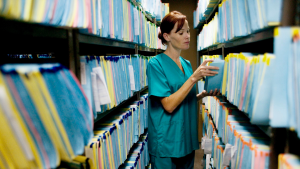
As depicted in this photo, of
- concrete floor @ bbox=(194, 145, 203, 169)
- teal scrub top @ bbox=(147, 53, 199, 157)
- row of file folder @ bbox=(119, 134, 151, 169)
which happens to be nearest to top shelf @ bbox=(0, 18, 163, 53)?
teal scrub top @ bbox=(147, 53, 199, 157)

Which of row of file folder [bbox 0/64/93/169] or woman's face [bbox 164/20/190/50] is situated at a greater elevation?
woman's face [bbox 164/20/190/50]

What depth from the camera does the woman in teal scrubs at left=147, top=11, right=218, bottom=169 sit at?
1554 mm

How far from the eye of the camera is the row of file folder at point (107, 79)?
954 millimetres

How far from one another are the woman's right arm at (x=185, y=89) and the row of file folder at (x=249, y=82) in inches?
2.4

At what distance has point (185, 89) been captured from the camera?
1.41 meters

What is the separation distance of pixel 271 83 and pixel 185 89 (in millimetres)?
708

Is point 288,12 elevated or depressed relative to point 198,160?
elevated

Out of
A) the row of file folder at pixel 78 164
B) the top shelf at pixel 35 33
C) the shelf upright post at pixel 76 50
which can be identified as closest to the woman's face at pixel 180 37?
the top shelf at pixel 35 33

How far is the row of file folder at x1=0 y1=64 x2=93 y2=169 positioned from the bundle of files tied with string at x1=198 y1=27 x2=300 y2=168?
0.56m

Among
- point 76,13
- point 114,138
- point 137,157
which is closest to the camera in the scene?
point 76,13

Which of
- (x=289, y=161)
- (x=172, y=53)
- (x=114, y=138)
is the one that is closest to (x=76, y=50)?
(x=114, y=138)

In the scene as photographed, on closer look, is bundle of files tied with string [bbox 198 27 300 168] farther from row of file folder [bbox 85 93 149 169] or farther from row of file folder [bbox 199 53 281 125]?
row of file folder [bbox 85 93 149 169]

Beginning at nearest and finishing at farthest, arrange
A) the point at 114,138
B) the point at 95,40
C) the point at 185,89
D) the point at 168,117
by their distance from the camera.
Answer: the point at 95,40
the point at 114,138
the point at 185,89
the point at 168,117

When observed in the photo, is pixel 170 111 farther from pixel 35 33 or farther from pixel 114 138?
pixel 35 33
